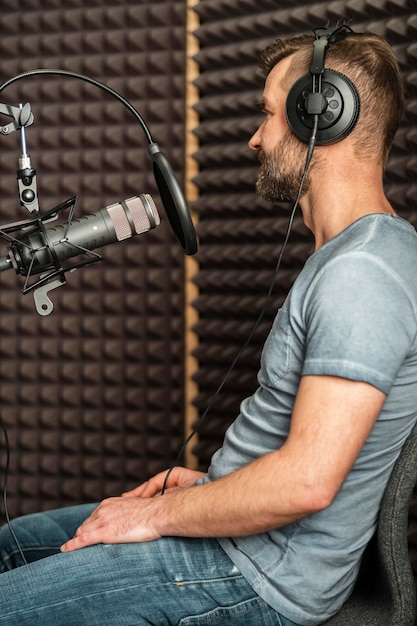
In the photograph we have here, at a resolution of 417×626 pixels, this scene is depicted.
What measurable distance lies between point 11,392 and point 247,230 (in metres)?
0.94

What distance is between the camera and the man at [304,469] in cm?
91

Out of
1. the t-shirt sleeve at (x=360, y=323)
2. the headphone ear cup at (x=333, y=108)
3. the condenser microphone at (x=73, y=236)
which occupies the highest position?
the headphone ear cup at (x=333, y=108)

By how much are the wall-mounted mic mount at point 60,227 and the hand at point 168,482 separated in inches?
17.2

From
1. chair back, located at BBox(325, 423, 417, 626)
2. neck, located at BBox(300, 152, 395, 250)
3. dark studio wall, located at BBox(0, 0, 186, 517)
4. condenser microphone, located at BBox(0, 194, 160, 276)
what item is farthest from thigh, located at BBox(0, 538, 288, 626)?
dark studio wall, located at BBox(0, 0, 186, 517)

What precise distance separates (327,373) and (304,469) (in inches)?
4.7

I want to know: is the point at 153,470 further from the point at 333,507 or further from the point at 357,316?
Answer: the point at 357,316

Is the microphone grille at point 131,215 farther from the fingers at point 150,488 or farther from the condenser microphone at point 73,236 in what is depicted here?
the fingers at point 150,488

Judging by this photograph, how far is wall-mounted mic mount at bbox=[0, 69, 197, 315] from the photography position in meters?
1.05

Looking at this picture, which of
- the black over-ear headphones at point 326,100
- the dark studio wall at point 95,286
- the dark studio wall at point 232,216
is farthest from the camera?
the dark studio wall at point 95,286

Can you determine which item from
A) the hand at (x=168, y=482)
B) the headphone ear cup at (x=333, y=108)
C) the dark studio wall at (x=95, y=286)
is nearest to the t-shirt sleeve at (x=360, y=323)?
the headphone ear cup at (x=333, y=108)

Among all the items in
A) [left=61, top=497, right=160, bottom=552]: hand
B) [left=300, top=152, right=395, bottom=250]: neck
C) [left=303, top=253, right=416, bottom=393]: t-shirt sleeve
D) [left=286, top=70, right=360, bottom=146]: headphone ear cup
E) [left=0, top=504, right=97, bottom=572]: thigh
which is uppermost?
[left=286, top=70, right=360, bottom=146]: headphone ear cup

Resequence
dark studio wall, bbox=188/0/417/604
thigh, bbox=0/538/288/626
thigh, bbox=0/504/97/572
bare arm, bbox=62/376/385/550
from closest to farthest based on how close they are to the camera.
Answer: bare arm, bbox=62/376/385/550 < thigh, bbox=0/538/288/626 < thigh, bbox=0/504/97/572 < dark studio wall, bbox=188/0/417/604

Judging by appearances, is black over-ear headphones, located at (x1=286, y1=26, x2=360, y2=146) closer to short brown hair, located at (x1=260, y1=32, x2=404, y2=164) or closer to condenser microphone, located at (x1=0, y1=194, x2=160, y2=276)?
short brown hair, located at (x1=260, y1=32, x2=404, y2=164)

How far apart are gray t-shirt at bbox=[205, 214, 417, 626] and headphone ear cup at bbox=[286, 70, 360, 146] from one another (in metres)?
0.16
